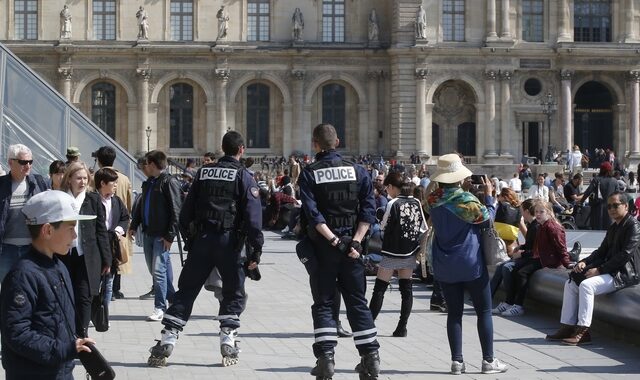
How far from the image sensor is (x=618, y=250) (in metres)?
13.4

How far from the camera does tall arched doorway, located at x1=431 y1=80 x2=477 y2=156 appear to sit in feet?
189

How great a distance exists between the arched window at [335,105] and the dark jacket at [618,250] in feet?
146

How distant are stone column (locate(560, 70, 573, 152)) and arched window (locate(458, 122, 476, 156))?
404cm

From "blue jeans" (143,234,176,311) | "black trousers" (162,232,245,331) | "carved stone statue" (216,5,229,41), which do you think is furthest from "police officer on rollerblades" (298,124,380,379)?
"carved stone statue" (216,5,229,41)

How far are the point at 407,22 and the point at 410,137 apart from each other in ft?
17.0

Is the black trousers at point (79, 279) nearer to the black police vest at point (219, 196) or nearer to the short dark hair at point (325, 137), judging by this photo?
the black police vest at point (219, 196)

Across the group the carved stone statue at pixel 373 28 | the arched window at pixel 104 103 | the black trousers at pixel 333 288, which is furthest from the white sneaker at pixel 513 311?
the arched window at pixel 104 103

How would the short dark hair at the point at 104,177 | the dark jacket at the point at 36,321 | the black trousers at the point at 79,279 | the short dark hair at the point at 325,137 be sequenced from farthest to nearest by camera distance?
the short dark hair at the point at 104,177 → the short dark hair at the point at 325,137 → the black trousers at the point at 79,279 → the dark jacket at the point at 36,321

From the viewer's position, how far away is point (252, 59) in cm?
5681

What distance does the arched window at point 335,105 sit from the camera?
58.0 metres

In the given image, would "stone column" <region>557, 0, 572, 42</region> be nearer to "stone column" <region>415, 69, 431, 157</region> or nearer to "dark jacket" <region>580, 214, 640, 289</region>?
"stone column" <region>415, 69, 431, 157</region>

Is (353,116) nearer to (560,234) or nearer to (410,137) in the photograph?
(410,137)

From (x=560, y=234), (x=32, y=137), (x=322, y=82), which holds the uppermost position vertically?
(x=322, y=82)

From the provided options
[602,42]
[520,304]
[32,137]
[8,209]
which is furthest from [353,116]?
[8,209]
